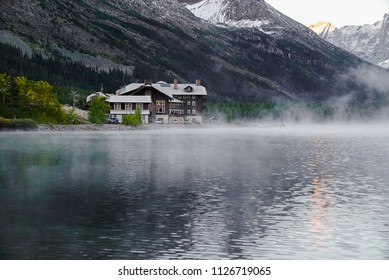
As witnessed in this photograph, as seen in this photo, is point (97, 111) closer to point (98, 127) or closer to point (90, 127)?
point (98, 127)

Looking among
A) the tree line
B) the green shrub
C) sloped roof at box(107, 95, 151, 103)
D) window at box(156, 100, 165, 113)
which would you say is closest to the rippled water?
the green shrub

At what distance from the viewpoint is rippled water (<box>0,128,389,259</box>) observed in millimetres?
23656

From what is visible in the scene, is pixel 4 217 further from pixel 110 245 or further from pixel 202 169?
pixel 202 169

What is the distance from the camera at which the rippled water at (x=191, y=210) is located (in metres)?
23.7

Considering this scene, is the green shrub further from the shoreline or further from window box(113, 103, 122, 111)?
window box(113, 103, 122, 111)

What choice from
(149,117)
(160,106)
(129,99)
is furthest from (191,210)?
(160,106)

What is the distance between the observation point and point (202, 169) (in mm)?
53031

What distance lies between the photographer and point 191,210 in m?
31.9

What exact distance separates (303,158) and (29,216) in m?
40.8

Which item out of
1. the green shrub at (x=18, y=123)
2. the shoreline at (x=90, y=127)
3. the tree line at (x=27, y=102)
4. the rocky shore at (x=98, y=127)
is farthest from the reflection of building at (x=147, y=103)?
the green shrub at (x=18, y=123)

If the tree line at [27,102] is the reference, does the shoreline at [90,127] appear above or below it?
below

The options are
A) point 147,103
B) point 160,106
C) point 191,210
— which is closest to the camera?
point 191,210

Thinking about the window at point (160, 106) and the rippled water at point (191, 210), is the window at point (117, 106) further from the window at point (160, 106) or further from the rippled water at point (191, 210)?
the rippled water at point (191, 210)

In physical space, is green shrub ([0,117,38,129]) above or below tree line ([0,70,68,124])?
below
